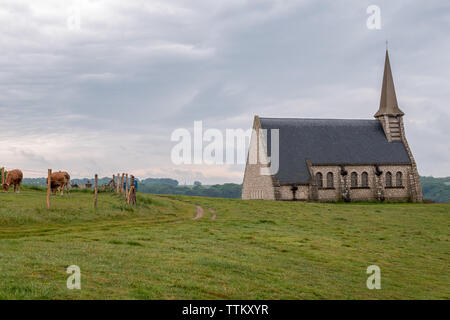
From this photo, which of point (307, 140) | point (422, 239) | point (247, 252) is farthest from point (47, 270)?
point (307, 140)

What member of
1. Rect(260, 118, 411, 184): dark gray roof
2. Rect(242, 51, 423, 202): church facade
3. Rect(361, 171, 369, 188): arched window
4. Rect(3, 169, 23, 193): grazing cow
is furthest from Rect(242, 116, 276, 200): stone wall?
Rect(3, 169, 23, 193): grazing cow

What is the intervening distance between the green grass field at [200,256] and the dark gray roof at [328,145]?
2794cm

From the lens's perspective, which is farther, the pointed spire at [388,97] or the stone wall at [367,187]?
the pointed spire at [388,97]

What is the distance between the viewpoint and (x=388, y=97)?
82.2m

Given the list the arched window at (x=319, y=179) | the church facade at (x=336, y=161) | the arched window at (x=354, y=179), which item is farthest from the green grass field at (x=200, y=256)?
the arched window at (x=354, y=179)

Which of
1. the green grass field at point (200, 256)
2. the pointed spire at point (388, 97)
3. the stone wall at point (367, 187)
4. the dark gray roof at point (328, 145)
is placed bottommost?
the green grass field at point (200, 256)

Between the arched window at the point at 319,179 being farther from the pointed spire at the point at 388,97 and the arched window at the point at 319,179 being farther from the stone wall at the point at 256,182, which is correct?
the pointed spire at the point at 388,97

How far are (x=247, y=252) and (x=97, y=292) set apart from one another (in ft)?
37.3

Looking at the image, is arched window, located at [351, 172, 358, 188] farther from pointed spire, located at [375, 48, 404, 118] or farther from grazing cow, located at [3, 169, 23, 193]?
grazing cow, located at [3, 169, 23, 193]

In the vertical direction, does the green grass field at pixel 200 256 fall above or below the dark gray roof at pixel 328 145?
below

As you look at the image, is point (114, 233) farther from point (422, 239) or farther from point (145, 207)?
point (422, 239)

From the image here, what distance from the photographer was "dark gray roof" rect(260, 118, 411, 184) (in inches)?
2847

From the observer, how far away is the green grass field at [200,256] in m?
14.2
